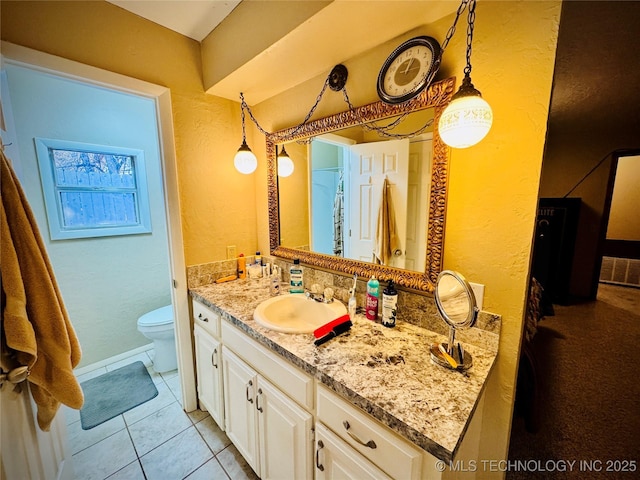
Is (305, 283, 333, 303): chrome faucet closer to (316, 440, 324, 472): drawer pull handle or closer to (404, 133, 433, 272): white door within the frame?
(404, 133, 433, 272): white door

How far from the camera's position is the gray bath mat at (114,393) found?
5.71 ft

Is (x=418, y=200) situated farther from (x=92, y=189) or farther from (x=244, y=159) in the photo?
(x=92, y=189)

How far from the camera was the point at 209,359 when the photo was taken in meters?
1.51

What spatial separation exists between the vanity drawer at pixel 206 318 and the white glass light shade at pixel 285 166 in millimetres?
994

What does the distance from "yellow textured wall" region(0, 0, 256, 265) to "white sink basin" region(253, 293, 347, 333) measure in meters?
0.68

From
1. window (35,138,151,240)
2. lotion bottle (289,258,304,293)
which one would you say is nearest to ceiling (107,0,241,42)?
window (35,138,151,240)

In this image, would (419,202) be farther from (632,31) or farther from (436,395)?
(632,31)

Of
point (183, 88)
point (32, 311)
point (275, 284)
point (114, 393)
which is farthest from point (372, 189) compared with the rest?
point (114, 393)

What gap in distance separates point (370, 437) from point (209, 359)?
1166 millimetres

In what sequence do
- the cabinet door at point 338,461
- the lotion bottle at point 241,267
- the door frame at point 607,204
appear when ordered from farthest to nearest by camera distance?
the door frame at point 607,204, the lotion bottle at point 241,267, the cabinet door at point 338,461

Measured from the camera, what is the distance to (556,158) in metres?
3.82

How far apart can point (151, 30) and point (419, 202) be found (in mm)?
1755

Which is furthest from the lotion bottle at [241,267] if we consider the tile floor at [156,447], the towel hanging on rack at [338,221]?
the tile floor at [156,447]

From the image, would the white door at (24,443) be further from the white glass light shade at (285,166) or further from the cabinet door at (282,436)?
the white glass light shade at (285,166)
